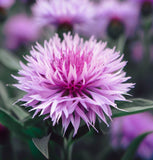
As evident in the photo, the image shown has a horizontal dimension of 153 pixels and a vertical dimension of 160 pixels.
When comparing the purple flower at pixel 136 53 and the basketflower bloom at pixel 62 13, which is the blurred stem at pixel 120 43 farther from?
the purple flower at pixel 136 53

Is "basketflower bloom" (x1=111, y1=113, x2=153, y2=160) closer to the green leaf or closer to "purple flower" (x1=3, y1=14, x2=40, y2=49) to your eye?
the green leaf

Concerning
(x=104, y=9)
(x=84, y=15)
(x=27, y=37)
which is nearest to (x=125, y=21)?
(x=104, y=9)

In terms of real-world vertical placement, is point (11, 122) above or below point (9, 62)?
below

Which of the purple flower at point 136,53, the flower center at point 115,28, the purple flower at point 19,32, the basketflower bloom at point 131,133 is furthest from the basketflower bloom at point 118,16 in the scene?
the purple flower at point 19,32

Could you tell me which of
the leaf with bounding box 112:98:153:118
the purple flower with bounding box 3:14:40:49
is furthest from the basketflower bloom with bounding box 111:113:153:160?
the purple flower with bounding box 3:14:40:49

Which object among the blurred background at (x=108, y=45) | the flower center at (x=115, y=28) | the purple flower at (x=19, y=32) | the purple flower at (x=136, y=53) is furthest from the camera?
the purple flower at (x=19, y=32)

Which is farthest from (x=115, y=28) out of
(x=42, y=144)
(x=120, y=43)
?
(x=42, y=144)

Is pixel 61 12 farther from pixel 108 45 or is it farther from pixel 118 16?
pixel 118 16

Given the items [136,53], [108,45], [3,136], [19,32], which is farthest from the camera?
[19,32]
